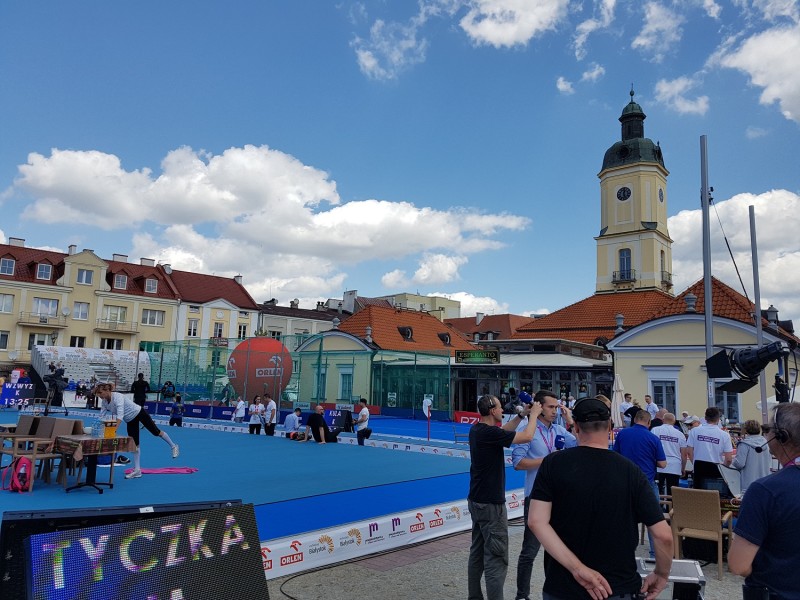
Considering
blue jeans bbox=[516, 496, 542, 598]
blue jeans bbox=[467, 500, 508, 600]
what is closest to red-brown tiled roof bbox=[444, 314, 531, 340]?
blue jeans bbox=[516, 496, 542, 598]

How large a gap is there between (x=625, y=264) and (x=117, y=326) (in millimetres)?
45214


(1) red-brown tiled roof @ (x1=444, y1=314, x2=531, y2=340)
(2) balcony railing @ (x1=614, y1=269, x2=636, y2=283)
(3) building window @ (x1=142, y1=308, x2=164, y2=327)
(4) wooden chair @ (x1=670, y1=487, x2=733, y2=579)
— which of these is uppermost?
(2) balcony railing @ (x1=614, y1=269, x2=636, y2=283)

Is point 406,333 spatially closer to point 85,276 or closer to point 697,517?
point 85,276

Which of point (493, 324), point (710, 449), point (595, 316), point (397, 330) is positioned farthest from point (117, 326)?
point (710, 449)

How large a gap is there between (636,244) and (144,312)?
4456 cm

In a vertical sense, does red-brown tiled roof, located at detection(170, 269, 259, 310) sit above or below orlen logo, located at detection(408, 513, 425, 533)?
above

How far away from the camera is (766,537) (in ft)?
9.86

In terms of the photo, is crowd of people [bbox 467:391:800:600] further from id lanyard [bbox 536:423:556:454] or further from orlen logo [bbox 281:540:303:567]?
orlen logo [bbox 281:540:303:567]

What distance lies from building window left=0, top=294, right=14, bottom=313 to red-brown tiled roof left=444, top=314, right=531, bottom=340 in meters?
47.0

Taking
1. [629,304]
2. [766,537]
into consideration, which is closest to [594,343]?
[629,304]

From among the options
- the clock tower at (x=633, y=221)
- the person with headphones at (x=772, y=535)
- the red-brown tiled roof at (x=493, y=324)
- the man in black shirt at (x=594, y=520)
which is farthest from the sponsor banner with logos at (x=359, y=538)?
the red-brown tiled roof at (x=493, y=324)

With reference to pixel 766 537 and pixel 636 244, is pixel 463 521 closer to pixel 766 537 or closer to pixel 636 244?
pixel 766 537

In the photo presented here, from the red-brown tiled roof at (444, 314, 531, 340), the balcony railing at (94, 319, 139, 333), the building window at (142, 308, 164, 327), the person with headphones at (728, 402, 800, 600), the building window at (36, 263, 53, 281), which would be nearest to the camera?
the person with headphones at (728, 402, 800, 600)

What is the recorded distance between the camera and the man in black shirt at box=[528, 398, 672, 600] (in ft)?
10.4
